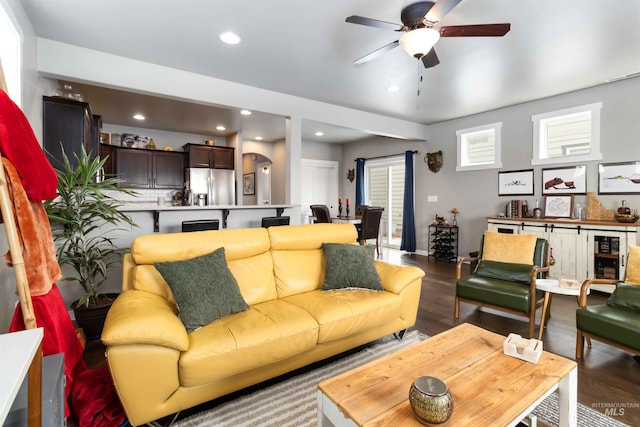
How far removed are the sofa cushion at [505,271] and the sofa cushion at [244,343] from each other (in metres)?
2.13

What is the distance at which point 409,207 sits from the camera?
267 inches

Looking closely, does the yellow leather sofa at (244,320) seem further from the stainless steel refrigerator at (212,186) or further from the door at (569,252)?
the stainless steel refrigerator at (212,186)

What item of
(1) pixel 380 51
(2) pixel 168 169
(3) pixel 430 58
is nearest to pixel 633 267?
(3) pixel 430 58

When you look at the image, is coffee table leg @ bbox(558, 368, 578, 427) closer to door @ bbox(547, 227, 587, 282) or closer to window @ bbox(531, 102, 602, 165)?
door @ bbox(547, 227, 587, 282)

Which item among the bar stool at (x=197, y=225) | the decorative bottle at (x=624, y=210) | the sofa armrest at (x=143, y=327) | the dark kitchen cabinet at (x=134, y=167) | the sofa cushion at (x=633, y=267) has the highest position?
the dark kitchen cabinet at (x=134, y=167)

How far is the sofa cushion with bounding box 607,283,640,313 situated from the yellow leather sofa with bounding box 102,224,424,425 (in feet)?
4.67

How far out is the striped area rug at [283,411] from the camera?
1.69m

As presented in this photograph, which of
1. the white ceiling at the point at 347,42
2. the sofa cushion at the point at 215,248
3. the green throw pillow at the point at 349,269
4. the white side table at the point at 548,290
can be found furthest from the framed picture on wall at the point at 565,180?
the sofa cushion at the point at 215,248

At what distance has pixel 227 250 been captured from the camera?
241 centimetres

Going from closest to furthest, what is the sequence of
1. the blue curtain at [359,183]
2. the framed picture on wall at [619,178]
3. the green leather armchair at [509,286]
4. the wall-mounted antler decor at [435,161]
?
the green leather armchair at [509,286], the framed picture on wall at [619,178], the wall-mounted antler decor at [435,161], the blue curtain at [359,183]

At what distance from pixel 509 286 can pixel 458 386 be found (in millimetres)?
1907

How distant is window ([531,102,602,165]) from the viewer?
4.34m

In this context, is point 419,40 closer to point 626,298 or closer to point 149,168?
point 626,298

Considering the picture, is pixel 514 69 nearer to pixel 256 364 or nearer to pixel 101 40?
pixel 256 364
